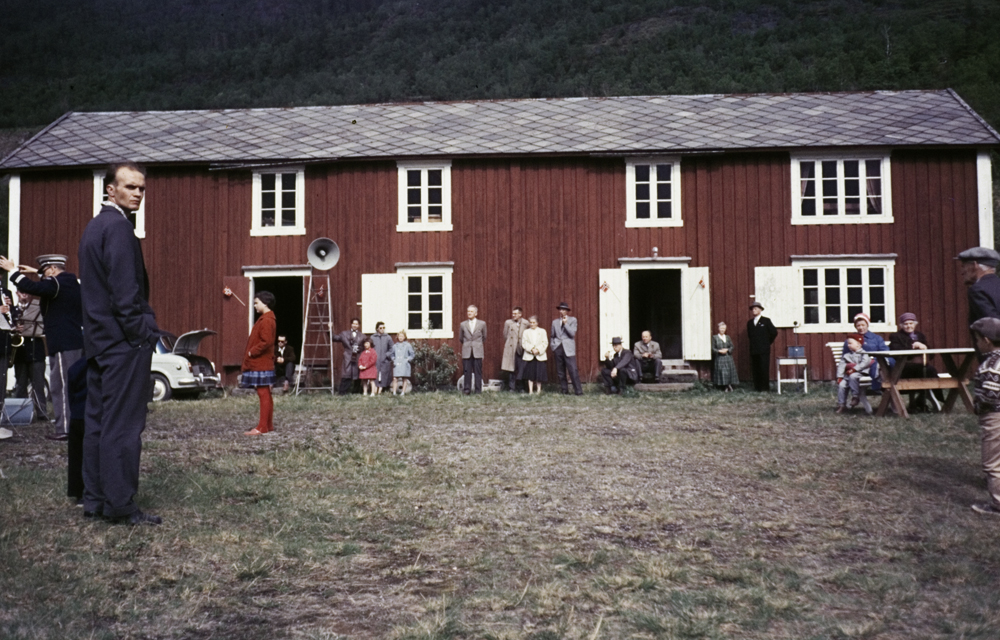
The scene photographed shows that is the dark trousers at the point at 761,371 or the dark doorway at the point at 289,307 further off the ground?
the dark doorway at the point at 289,307

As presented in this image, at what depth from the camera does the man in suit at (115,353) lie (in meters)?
5.23

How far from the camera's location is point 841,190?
64.4 feet

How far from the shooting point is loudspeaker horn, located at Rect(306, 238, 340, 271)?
18.9 meters

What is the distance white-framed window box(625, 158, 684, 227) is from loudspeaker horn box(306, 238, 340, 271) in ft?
20.3

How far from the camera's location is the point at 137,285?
5.27m

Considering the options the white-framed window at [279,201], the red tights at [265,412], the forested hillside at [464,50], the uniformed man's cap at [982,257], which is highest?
the forested hillside at [464,50]

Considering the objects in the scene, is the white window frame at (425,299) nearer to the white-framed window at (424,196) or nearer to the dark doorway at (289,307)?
the white-framed window at (424,196)

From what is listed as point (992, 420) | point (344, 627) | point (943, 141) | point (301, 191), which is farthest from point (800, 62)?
point (344, 627)

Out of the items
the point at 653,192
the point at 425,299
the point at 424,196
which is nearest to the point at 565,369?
the point at 425,299

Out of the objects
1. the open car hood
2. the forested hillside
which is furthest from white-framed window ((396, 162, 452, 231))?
the forested hillside

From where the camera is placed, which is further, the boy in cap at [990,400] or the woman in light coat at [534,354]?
the woman in light coat at [534,354]

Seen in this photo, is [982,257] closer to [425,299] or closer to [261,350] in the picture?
[261,350]

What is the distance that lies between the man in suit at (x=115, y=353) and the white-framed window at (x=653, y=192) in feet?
50.5

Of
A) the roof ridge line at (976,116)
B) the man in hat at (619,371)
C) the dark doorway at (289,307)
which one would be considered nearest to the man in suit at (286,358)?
the dark doorway at (289,307)
